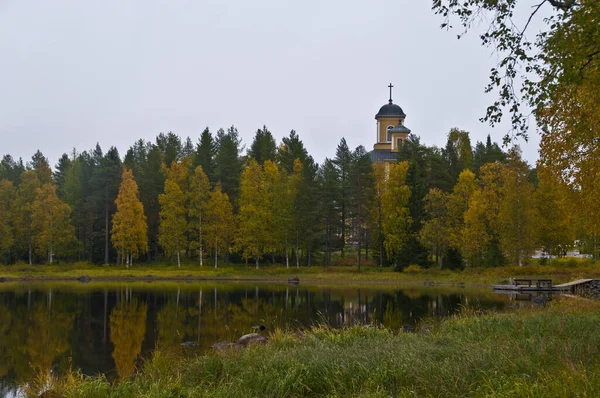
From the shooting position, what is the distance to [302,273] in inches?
2141

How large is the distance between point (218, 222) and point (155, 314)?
30838 millimetres

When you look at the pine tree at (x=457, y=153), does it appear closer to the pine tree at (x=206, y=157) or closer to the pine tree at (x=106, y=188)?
the pine tree at (x=206, y=157)

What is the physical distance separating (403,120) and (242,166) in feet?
98.2

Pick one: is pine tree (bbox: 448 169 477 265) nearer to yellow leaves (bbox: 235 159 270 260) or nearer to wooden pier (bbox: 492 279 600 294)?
wooden pier (bbox: 492 279 600 294)

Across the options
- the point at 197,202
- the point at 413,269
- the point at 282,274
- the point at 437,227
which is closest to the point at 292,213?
the point at 282,274

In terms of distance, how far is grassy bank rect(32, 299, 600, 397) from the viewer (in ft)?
26.0

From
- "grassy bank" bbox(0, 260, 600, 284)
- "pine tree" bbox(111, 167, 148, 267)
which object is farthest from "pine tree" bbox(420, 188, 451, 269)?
"pine tree" bbox(111, 167, 148, 267)

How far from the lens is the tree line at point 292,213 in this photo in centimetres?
5125

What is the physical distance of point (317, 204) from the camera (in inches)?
2295

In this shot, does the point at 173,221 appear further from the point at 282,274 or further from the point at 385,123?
the point at 385,123

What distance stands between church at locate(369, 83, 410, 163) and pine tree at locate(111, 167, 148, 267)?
122 feet

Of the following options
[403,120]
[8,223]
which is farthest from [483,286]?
[8,223]

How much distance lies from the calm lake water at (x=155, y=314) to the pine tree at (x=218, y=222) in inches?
461

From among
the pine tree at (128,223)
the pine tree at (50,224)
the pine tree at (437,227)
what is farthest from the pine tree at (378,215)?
the pine tree at (50,224)
